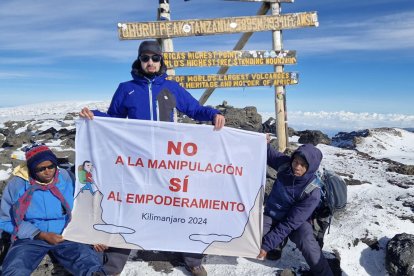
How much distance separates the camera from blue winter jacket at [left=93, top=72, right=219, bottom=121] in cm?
469

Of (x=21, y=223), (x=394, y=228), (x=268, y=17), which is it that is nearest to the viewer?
(x=21, y=223)

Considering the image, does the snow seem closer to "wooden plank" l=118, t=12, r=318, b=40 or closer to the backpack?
the backpack

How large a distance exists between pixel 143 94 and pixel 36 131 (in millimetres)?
10515

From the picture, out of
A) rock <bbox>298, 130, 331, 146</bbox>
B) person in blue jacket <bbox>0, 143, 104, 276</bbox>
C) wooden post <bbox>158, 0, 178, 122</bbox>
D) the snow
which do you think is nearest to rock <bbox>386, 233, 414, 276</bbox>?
the snow

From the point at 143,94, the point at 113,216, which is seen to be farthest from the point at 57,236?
the point at 143,94

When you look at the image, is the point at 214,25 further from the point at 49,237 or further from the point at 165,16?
the point at 49,237

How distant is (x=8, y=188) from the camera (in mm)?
4293

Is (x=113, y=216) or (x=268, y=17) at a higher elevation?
(x=268, y=17)

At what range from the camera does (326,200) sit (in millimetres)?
5203

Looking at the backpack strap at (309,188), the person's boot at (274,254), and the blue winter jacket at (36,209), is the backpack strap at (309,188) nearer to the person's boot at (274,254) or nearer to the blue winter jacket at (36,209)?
the person's boot at (274,254)

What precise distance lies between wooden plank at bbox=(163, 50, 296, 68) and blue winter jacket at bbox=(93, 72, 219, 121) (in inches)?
133

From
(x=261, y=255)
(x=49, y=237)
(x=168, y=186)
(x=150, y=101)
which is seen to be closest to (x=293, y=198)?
(x=261, y=255)

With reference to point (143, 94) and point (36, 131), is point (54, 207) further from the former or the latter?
point (36, 131)

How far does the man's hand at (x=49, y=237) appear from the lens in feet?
14.2
